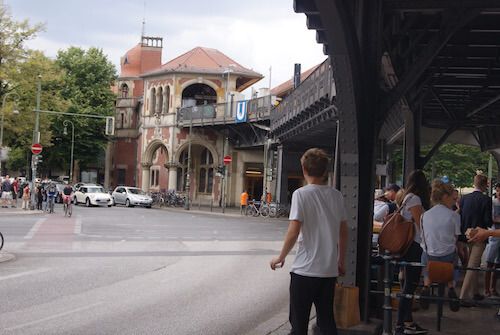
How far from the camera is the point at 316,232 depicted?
4824 millimetres

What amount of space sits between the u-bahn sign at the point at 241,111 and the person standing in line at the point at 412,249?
38038 millimetres

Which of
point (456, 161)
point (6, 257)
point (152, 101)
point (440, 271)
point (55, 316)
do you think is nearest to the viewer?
point (440, 271)

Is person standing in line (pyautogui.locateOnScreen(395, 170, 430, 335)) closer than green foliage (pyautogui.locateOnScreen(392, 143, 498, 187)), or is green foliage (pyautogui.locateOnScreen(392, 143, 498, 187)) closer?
person standing in line (pyautogui.locateOnScreen(395, 170, 430, 335))

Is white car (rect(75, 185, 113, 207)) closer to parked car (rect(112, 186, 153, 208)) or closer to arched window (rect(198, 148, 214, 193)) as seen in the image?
parked car (rect(112, 186, 153, 208))

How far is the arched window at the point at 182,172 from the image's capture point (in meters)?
56.1

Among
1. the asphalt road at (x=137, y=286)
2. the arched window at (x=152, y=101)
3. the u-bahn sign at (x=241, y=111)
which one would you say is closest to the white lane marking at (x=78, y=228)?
the asphalt road at (x=137, y=286)

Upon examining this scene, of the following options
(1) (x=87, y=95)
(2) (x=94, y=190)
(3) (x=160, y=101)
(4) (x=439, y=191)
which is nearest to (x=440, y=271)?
(4) (x=439, y=191)

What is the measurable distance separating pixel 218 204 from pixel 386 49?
1781 inches

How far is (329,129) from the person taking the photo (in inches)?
1196

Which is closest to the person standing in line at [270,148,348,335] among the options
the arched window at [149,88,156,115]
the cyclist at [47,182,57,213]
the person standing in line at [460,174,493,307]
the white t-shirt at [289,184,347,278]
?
the white t-shirt at [289,184,347,278]

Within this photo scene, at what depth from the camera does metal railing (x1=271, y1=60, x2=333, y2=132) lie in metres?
22.7

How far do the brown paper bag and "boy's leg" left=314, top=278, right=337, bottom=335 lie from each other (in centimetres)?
207

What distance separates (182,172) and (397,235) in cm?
5016

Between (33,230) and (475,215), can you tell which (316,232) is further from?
(33,230)
